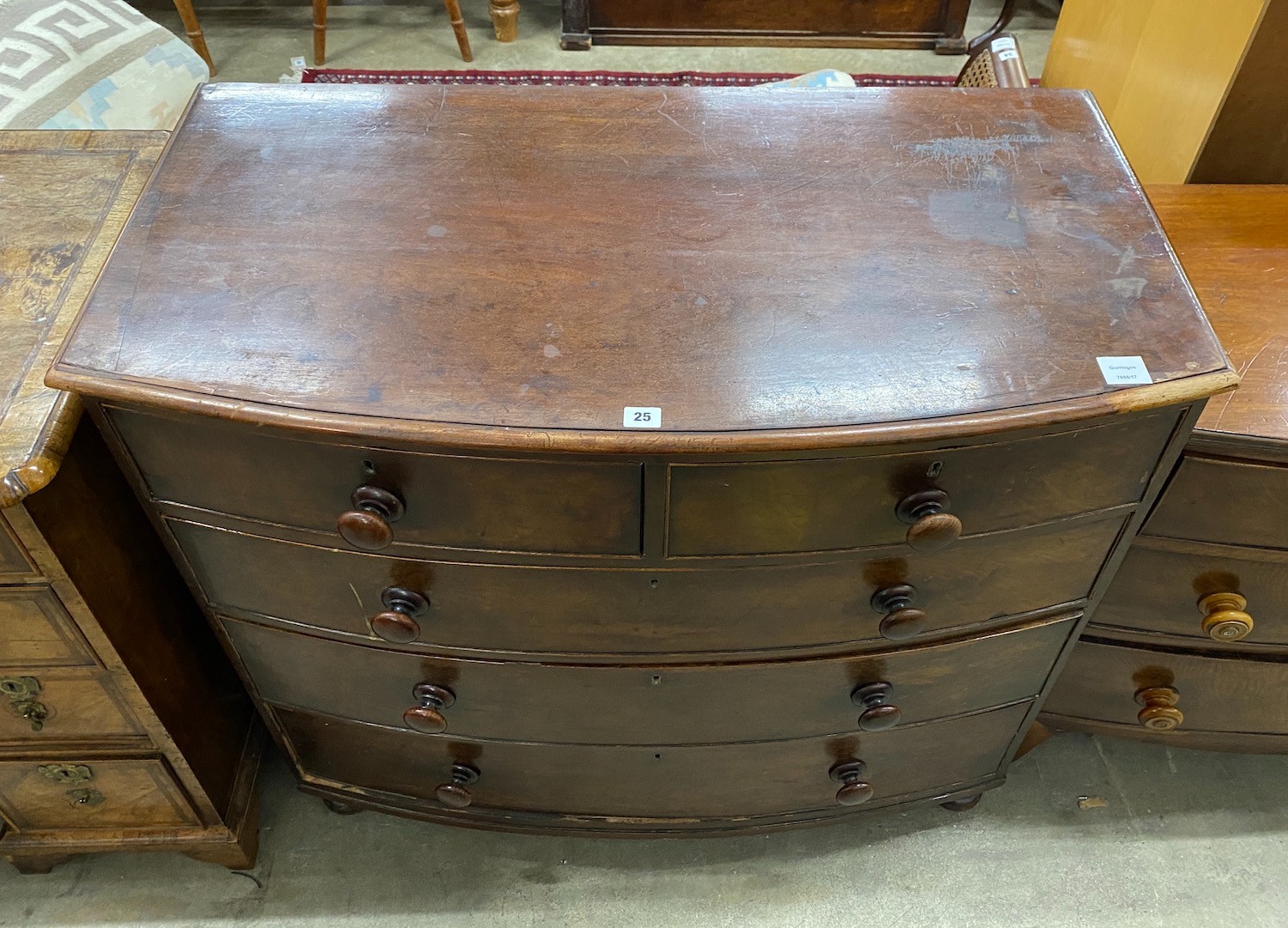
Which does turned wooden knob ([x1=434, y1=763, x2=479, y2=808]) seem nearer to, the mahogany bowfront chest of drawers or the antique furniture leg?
the mahogany bowfront chest of drawers

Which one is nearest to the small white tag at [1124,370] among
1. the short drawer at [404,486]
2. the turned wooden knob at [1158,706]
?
the short drawer at [404,486]

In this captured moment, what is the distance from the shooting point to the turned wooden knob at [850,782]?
1.25m

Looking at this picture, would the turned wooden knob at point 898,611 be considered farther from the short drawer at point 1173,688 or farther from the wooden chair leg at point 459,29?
the wooden chair leg at point 459,29

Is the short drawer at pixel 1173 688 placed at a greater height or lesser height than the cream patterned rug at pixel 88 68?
lesser

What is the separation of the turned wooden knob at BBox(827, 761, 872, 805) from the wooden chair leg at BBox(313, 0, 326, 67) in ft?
7.95

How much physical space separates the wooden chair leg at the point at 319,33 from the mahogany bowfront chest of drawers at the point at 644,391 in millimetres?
1828

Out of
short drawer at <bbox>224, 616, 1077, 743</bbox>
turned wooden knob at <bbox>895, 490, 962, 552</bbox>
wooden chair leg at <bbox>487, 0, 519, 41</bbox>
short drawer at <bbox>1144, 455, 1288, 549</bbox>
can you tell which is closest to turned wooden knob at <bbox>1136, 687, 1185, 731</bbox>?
short drawer at <bbox>224, 616, 1077, 743</bbox>

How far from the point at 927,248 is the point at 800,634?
416 millimetres

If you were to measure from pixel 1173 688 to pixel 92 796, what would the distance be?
1.49 metres

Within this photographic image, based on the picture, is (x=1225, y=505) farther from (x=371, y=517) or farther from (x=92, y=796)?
(x=92, y=796)

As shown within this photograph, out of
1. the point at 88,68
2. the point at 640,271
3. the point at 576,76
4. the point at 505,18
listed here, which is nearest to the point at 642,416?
the point at 640,271

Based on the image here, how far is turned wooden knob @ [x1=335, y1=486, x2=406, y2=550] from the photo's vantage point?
822mm

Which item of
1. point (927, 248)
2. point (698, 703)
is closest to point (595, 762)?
point (698, 703)

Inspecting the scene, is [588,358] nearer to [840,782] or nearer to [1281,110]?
[840,782]
